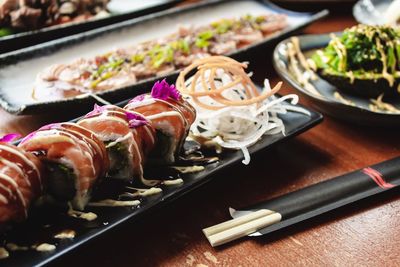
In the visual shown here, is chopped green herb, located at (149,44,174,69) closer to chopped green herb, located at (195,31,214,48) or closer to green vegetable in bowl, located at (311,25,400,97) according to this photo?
chopped green herb, located at (195,31,214,48)

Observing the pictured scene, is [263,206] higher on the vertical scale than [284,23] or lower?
lower

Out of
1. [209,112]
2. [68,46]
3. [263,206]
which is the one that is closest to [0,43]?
[68,46]

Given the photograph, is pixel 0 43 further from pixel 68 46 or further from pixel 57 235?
pixel 57 235

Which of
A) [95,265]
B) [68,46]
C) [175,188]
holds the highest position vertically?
[68,46]

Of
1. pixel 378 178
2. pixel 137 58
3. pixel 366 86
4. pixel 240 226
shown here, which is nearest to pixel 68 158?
pixel 240 226

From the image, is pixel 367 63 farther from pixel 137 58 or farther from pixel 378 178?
pixel 137 58

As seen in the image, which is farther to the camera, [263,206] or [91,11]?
Result: [91,11]

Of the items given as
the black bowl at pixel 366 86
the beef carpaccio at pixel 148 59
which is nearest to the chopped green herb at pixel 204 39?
the beef carpaccio at pixel 148 59

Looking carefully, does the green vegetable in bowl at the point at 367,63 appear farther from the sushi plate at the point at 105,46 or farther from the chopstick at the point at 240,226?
the chopstick at the point at 240,226
